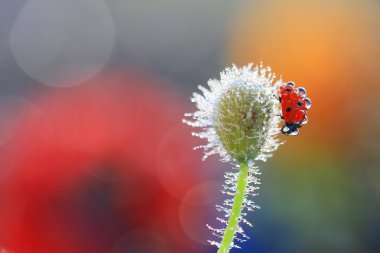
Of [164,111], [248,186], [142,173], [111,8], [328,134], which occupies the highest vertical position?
[111,8]

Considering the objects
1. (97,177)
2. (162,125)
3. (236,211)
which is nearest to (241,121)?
(236,211)

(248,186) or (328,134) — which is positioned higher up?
(328,134)

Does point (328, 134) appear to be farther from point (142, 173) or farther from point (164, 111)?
point (142, 173)

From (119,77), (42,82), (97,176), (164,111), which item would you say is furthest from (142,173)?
(42,82)

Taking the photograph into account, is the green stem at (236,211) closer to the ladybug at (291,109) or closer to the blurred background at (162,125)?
the ladybug at (291,109)

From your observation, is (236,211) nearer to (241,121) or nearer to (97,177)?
(241,121)

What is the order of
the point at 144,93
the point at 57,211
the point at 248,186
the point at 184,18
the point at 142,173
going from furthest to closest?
1. the point at 184,18
2. the point at 144,93
3. the point at 142,173
4. the point at 57,211
5. the point at 248,186

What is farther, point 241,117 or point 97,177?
point 97,177
